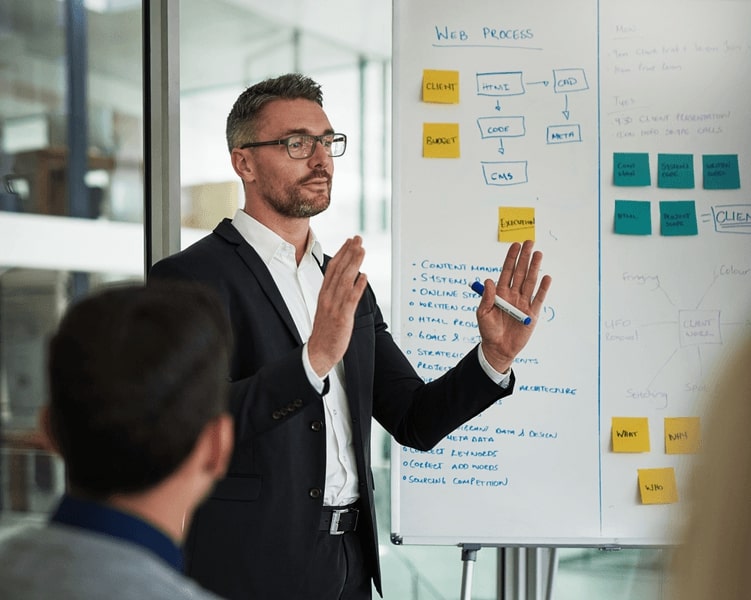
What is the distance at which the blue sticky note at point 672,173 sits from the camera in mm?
2680

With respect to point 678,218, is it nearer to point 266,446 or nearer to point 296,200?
point 296,200

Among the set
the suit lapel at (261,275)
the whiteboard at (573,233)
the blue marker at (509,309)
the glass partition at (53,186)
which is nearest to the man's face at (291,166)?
the suit lapel at (261,275)

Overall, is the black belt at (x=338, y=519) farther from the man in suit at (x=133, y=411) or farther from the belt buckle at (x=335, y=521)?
the man in suit at (x=133, y=411)

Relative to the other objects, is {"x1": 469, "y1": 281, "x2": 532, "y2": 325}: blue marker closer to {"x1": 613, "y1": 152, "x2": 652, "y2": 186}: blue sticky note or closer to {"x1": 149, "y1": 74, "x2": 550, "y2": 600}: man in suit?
{"x1": 149, "y1": 74, "x2": 550, "y2": 600}: man in suit

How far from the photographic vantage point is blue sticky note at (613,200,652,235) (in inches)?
105

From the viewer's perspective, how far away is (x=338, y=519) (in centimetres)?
217

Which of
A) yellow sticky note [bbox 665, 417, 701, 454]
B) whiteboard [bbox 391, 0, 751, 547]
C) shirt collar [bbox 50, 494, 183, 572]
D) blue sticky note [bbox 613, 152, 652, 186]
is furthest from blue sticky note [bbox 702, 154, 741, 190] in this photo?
shirt collar [bbox 50, 494, 183, 572]

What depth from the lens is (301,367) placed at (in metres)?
1.92

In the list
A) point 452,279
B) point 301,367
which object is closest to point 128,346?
point 301,367

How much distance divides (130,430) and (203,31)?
2427 millimetres

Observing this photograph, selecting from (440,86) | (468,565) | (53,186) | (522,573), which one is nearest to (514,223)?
(440,86)

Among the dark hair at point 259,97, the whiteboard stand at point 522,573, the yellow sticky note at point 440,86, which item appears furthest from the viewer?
the whiteboard stand at point 522,573

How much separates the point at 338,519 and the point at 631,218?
1.19 metres

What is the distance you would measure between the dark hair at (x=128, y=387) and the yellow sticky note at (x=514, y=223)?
1.70 m
